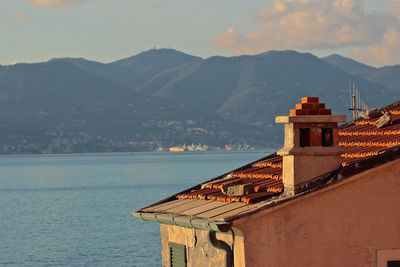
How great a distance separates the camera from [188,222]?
11375mm

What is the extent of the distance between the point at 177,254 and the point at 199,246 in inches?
37.4

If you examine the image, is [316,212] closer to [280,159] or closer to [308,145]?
[308,145]

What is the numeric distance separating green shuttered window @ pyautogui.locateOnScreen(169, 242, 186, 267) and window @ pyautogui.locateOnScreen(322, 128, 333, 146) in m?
2.84

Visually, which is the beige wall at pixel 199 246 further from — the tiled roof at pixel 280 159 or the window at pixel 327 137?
the window at pixel 327 137

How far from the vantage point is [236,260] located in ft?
34.3

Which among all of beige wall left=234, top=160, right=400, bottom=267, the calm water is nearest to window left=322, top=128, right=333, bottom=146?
beige wall left=234, top=160, right=400, bottom=267

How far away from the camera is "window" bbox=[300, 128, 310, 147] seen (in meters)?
10.8

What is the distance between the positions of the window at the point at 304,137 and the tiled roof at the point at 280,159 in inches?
9.2

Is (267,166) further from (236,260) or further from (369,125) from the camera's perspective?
(236,260)

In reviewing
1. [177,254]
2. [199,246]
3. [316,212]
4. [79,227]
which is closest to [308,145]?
[316,212]

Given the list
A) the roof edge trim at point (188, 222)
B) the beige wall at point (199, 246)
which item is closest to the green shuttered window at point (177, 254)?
the beige wall at point (199, 246)

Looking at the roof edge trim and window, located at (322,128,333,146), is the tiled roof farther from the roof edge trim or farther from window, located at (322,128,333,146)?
the roof edge trim

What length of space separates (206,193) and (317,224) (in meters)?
2.97

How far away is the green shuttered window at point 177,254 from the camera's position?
40.5ft
